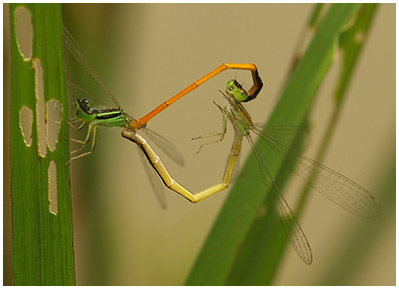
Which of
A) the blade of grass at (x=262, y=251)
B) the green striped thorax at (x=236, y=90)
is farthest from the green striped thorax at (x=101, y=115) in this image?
the blade of grass at (x=262, y=251)

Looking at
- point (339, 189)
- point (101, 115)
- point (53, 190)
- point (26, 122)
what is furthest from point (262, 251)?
point (26, 122)

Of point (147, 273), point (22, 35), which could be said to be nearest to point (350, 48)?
point (22, 35)

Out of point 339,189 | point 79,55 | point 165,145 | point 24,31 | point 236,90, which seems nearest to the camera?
point 24,31

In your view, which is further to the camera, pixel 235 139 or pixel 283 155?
pixel 235 139

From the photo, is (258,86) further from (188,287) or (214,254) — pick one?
(188,287)

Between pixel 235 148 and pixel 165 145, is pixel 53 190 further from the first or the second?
pixel 235 148

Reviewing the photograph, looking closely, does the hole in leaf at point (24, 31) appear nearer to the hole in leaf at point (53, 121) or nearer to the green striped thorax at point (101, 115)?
the hole in leaf at point (53, 121)
